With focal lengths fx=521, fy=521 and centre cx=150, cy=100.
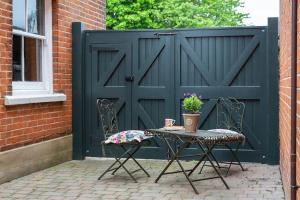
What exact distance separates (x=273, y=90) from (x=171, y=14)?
19.8 metres

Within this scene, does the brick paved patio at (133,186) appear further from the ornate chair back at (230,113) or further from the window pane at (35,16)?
the window pane at (35,16)

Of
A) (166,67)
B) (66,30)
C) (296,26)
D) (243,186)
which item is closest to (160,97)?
(166,67)

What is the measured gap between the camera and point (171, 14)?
1058 inches

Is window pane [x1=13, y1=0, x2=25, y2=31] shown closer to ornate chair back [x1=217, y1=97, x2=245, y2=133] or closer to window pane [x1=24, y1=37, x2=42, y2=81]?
window pane [x1=24, y1=37, x2=42, y2=81]

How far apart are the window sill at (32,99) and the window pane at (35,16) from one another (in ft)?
3.06

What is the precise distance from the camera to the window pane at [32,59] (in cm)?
707

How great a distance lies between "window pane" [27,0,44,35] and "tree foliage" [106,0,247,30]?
16.1 metres

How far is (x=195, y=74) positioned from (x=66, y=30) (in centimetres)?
211

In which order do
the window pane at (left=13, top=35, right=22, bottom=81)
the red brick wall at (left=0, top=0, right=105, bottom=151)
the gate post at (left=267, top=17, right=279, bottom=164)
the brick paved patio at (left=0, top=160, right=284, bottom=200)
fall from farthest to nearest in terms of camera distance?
the gate post at (left=267, top=17, right=279, bottom=164) < the window pane at (left=13, top=35, right=22, bottom=81) < the red brick wall at (left=0, top=0, right=105, bottom=151) < the brick paved patio at (left=0, top=160, right=284, bottom=200)

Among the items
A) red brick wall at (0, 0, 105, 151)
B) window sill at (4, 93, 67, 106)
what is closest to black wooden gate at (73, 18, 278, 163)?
red brick wall at (0, 0, 105, 151)

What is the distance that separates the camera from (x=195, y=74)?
26.0ft

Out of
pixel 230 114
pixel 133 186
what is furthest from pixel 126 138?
pixel 230 114

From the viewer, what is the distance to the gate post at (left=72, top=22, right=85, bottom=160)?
323 inches

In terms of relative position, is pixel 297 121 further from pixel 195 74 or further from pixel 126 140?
pixel 195 74
